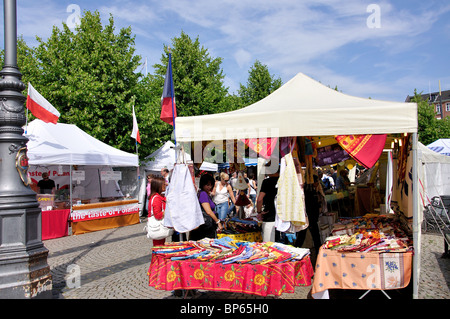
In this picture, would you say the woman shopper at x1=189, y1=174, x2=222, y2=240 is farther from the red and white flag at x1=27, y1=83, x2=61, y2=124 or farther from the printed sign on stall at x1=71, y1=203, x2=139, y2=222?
the printed sign on stall at x1=71, y1=203, x2=139, y2=222

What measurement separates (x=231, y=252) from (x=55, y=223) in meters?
8.32

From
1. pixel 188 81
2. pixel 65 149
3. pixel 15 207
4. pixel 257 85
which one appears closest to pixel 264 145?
pixel 15 207

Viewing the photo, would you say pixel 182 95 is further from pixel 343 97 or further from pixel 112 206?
pixel 343 97

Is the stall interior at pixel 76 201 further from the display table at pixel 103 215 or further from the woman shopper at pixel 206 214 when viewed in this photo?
the woman shopper at pixel 206 214

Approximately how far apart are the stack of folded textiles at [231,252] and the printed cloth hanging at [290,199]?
373 mm

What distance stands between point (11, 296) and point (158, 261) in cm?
199

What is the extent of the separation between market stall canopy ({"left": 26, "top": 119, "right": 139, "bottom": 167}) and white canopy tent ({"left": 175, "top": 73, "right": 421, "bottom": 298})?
279 inches

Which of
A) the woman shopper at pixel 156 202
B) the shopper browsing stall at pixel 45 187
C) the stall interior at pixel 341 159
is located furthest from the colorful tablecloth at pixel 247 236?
the shopper browsing stall at pixel 45 187

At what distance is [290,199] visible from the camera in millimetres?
4609

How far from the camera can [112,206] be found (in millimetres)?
12688

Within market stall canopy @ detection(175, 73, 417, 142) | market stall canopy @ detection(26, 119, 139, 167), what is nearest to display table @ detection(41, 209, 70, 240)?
market stall canopy @ detection(26, 119, 139, 167)

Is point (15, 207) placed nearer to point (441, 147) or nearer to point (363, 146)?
point (363, 146)

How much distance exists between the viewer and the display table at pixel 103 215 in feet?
37.7

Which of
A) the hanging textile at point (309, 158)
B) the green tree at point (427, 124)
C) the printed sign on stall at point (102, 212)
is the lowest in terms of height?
the printed sign on stall at point (102, 212)
